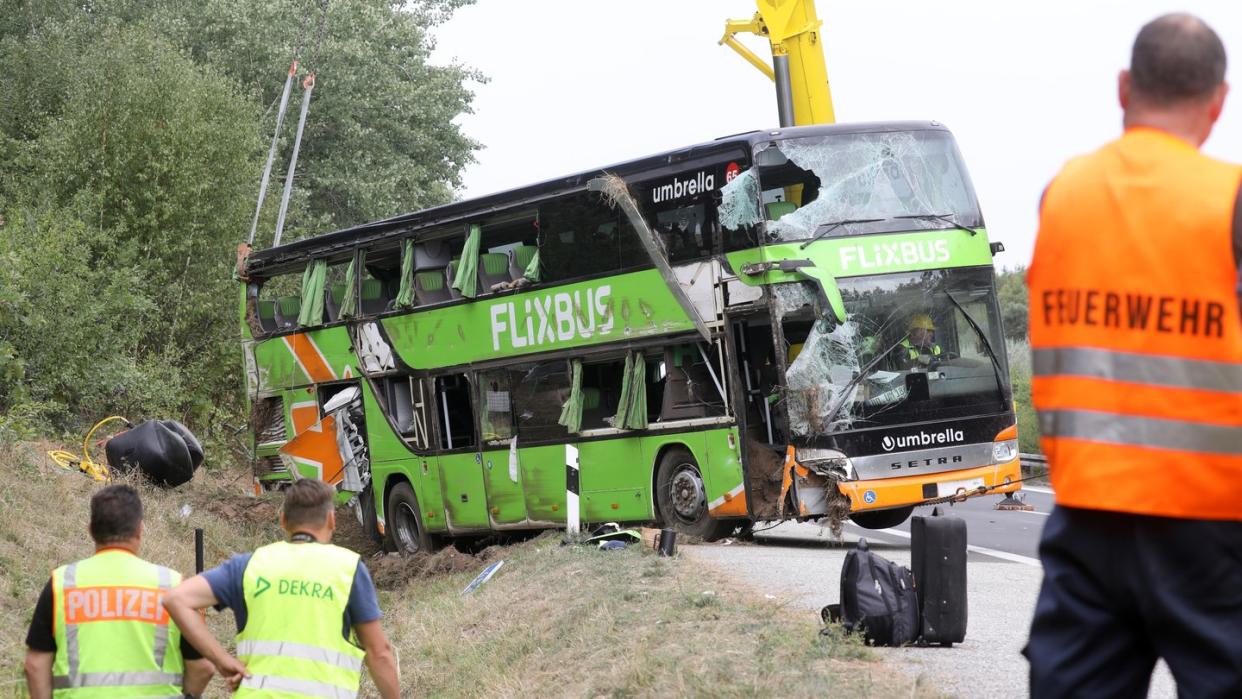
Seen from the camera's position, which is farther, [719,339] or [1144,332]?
[719,339]

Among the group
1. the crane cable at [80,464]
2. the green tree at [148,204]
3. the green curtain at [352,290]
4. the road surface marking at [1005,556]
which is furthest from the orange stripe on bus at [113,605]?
the green tree at [148,204]

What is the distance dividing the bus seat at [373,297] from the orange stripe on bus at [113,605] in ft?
50.8

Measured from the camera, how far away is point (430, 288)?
1986 centimetres

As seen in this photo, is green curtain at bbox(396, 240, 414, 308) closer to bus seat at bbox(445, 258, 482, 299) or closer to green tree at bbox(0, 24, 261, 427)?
bus seat at bbox(445, 258, 482, 299)

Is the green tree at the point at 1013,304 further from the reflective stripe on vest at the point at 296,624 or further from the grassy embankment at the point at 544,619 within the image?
the reflective stripe on vest at the point at 296,624

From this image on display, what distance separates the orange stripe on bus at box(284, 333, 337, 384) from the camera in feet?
72.8

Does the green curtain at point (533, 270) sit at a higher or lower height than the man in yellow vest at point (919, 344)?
higher

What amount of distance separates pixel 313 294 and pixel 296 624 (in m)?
17.5

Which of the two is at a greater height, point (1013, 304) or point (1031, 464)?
point (1013, 304)

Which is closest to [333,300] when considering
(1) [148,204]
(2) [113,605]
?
(1) [148,204]

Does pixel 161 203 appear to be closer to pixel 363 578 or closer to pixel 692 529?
pixel 692 529

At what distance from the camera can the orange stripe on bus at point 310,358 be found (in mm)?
22203

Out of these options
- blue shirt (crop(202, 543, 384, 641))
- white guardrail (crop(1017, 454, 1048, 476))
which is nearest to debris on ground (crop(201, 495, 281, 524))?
white guardrail (crop(1017, 454, 1048, 476))

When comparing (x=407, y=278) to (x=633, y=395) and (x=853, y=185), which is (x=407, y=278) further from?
(x=853, y=185)
